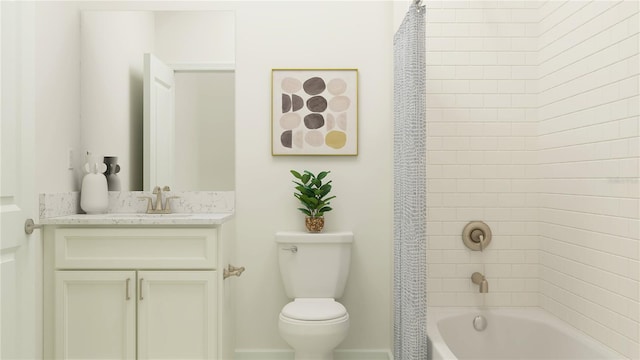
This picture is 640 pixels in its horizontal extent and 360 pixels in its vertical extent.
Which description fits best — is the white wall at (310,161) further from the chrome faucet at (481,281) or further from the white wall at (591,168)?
the white wall at (591,168)

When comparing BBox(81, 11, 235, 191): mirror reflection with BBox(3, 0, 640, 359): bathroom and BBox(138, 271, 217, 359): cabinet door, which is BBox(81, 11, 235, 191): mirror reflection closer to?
BBox(3, 0, 640, 359): bathroom

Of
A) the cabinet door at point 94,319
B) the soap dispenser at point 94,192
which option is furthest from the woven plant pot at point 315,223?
the soap dispenser at point 94,192

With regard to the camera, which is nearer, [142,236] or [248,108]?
[142,236]

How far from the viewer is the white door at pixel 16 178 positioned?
5.89ft

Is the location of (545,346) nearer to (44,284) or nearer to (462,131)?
(462,131)

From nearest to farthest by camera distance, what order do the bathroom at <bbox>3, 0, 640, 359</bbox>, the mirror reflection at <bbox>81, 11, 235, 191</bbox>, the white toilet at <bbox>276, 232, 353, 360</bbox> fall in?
1. the bathroom at <bbox>3, 0, 640, 359</bbox>
2. the white toilet at <bbox>276, 232, 353, 360</bbox>
3. the mirror reflection at <bbox>81, 11, 235, 191</bbox>

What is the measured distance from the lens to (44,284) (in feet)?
8.07

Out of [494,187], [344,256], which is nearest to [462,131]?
[494,187]

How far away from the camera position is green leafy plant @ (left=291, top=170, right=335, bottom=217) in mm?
2904

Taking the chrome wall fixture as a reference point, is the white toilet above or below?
below

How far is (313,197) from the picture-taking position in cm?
291

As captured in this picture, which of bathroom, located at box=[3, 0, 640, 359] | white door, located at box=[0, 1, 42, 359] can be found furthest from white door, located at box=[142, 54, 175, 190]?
white door, located at box=[0, 1, 42, 359]

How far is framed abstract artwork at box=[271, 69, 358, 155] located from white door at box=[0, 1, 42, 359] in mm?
1390

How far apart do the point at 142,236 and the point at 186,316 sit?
446 millimetres
